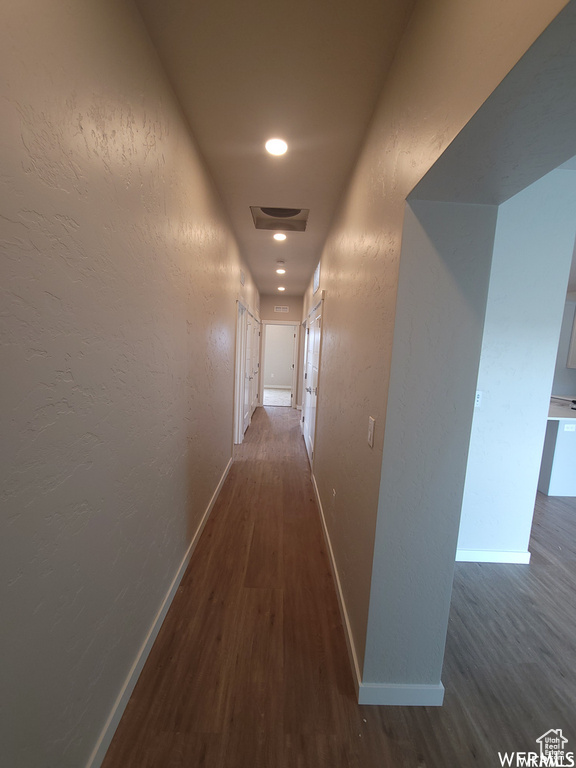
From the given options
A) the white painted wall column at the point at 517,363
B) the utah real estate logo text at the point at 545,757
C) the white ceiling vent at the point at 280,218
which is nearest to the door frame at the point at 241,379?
the white ceiling vent at the point at 280,218

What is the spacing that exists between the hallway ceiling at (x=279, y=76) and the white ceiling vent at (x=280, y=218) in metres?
0.48

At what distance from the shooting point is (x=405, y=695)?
4.22ft

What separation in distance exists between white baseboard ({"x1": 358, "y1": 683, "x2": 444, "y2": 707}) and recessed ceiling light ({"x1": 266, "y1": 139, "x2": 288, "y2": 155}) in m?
2.80

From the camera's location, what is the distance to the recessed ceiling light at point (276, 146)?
180cm

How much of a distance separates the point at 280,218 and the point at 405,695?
3471 millimetres

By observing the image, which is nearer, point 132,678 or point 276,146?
point 132,678

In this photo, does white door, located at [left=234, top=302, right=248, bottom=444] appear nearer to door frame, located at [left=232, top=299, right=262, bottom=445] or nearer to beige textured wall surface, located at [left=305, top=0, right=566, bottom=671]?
door frame, located at [left=232, top=299, right=262, bottom=445]

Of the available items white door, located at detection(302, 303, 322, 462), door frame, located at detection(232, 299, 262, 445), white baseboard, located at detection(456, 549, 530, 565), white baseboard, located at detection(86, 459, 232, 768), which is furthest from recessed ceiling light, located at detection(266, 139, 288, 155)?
white baseboard, located at detection(456, 549, 530, 565)

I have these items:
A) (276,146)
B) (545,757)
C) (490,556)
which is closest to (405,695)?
(545,757)

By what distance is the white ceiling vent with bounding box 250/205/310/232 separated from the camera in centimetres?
278

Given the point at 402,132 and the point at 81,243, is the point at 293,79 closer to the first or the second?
the point at 402,132

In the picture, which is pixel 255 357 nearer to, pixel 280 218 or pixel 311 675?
pixel 280 218

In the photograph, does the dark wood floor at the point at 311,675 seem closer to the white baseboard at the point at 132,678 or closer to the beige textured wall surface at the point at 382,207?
the white baseboard at the point at 132,678

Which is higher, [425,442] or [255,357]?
[255,357]
